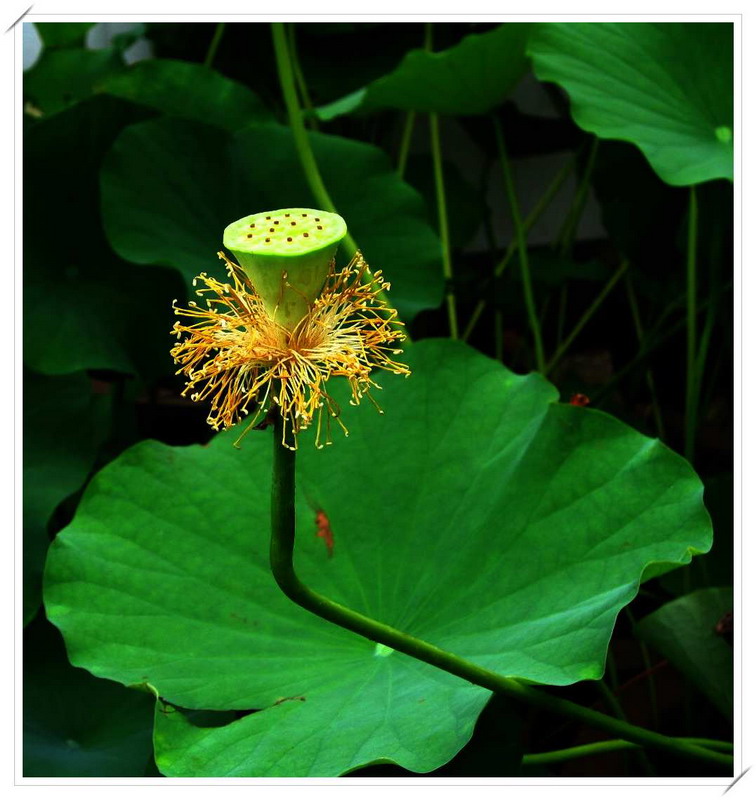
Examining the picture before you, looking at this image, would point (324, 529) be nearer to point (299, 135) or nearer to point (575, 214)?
point (299, 135)

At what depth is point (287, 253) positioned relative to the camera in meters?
0.54

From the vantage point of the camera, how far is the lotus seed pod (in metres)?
0.54

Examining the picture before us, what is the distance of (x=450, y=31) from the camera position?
68.4 inches

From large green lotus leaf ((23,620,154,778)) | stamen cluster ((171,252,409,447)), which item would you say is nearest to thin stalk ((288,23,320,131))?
large green lotus leaf ((23,620,154,778))

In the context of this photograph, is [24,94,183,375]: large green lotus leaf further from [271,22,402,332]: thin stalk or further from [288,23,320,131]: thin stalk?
[288,23,320,131]: thin stalk

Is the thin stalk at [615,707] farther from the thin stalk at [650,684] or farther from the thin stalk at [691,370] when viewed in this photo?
the thin stalk at [691,370]

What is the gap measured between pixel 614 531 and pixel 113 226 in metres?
0.74

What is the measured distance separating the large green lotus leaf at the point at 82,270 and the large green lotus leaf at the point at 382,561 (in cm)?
40

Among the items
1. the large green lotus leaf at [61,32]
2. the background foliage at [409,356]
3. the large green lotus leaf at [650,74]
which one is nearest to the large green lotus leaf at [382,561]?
the background foliage at [409,356]

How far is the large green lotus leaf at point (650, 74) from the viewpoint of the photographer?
110 cm

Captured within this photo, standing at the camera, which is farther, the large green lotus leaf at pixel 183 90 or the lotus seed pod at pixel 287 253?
the large green lotus leaf at pixel 183 90

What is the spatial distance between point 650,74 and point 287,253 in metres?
0.80
